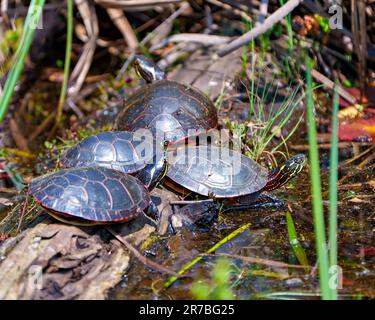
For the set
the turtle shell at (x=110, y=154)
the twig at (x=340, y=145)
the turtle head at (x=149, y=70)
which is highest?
the turtle head at (x=149, y=70)

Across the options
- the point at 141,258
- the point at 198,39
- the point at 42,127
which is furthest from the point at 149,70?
the point at 141,258

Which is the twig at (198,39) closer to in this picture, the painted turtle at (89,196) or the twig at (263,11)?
the twig at (263,11)

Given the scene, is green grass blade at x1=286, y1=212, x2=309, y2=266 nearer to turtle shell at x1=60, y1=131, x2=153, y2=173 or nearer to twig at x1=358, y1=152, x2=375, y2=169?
turtle shell at x1=60, y1=131, x2=153, y2=173

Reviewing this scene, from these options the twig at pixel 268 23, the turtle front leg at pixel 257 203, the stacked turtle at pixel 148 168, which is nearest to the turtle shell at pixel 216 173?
the stacked turtle at pixel 148 168

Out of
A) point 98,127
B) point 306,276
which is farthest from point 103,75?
point 306,276

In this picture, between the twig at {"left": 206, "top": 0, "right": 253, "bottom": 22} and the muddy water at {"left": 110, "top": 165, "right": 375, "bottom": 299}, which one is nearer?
the muddy water at {"left": 110, "top": 165, "right": 375, "bottom": 299}

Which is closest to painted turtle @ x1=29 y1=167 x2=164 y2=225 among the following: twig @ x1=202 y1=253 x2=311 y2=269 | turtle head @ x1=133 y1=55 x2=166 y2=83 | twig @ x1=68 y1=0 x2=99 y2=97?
twig @ x1=202 y1=253 x2=311 y2=269
